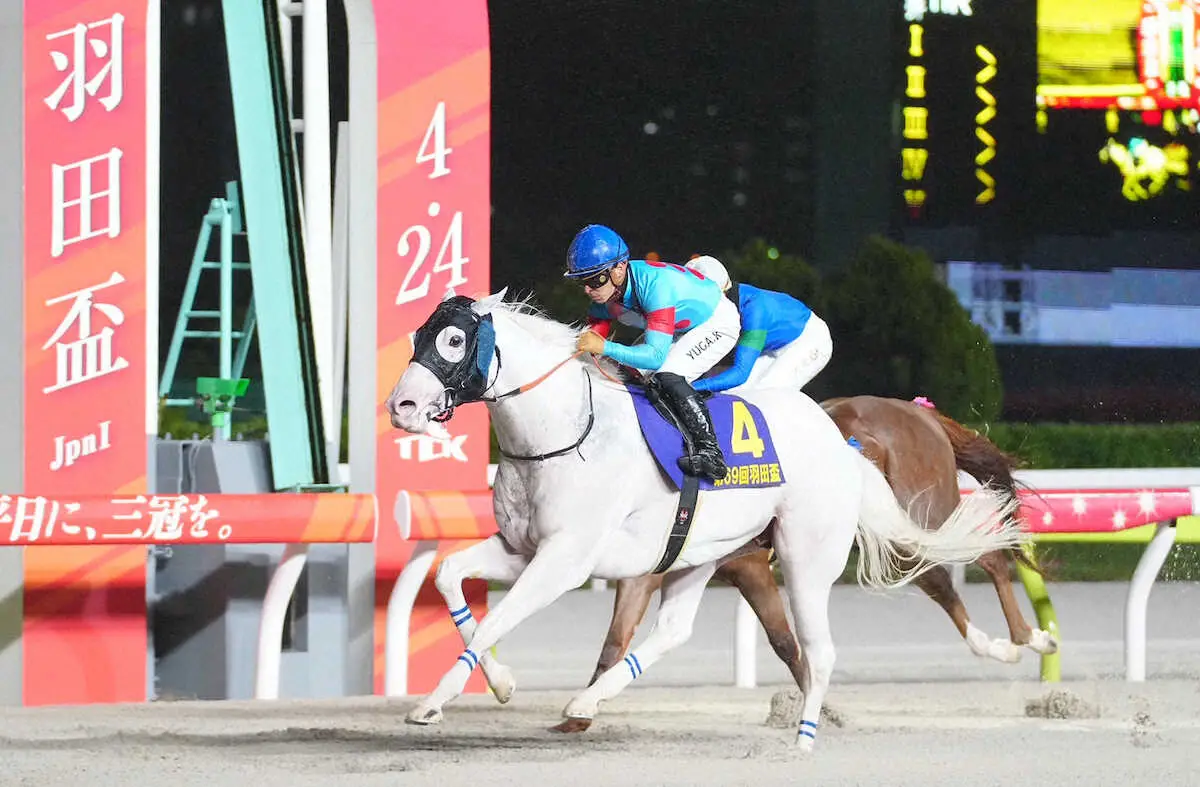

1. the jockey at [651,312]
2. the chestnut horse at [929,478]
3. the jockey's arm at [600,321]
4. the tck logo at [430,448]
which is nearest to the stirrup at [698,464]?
the jockey at [651,312]

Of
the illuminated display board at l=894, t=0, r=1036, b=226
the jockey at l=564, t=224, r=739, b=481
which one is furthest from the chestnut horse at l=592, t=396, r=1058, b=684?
the illuminated display board at l=894, t=0, r=1036, b=226

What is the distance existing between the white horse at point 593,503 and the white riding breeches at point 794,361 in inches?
25.3

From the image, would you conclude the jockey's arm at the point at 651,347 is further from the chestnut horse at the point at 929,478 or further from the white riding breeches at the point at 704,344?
the chestnut horse at the point at 929,478

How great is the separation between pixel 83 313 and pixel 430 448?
4.26 feet

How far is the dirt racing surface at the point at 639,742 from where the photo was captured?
15.9 feet

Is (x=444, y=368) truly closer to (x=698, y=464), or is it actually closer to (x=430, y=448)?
(x=698, y=464)

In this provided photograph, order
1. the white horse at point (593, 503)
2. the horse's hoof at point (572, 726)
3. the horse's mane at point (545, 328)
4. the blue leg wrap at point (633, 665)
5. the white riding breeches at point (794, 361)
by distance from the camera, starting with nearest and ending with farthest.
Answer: the white horse at point (593, 503)
the horse's mane at point (545, 328)
the blue leg wrap at point (633, 665)
the horse's hoof at point (572, 726)
the white riding breeches at point (794, 361)

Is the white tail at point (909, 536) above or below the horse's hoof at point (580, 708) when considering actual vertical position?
above

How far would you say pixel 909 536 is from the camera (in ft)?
19.4

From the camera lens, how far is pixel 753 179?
15461 mm

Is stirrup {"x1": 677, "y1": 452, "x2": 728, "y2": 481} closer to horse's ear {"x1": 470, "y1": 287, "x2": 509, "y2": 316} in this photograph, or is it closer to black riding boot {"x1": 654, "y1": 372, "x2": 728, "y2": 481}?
black riding boot {"x1": 654, "y1": 372, "x2": 728, "y2": 481}

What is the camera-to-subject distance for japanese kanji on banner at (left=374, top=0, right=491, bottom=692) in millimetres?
6648

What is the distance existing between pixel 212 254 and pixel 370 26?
9.43 m

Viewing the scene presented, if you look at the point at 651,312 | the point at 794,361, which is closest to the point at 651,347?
the point at 651,312
